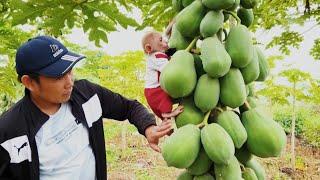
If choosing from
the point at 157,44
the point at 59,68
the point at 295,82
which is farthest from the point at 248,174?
the point at 295,82

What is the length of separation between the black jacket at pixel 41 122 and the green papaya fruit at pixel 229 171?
3.89 ft

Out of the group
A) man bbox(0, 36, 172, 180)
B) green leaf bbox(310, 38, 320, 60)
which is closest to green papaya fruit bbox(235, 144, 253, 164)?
man bbox(0, 36, 172, 180)

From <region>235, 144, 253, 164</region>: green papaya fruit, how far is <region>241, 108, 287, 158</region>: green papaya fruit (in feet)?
0.12

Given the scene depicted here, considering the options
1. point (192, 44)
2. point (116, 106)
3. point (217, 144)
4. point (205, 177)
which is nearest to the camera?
point (217, 144)

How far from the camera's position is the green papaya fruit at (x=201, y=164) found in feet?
5.07

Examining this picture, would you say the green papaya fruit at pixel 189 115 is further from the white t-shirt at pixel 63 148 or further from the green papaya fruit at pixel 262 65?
the white t-shirt at pixel 63 148

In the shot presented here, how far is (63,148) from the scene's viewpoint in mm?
2684

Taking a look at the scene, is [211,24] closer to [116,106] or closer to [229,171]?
[229,171]

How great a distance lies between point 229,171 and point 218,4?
0.54 meters

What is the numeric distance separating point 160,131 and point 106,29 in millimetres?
1441

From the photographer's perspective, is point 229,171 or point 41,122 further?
point 41,122

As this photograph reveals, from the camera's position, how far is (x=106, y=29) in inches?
134

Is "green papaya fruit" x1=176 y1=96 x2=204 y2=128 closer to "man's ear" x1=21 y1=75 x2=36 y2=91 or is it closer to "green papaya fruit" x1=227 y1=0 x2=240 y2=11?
"green papaya fruit" x1=227 y1=0 x2=240 y2=11

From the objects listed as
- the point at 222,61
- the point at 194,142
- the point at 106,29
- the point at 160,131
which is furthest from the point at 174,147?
the point at 106,29
